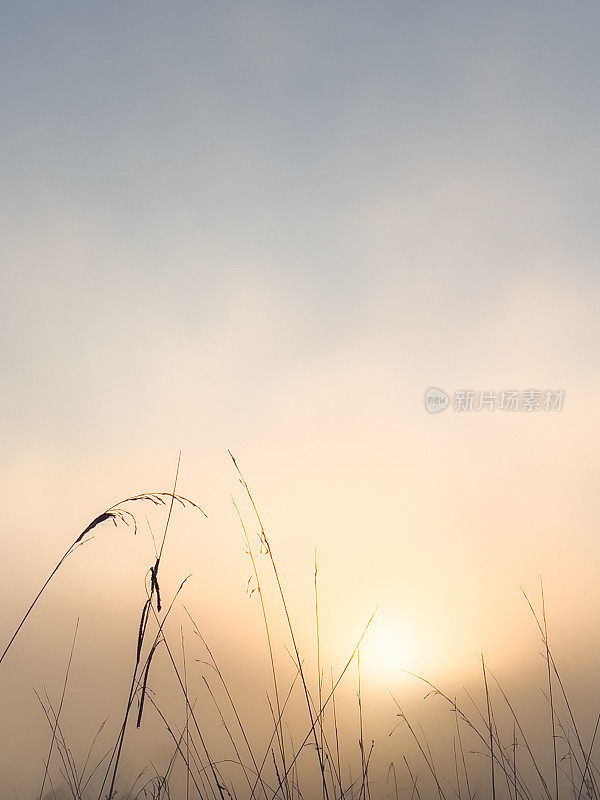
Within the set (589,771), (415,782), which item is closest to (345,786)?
(415,782)

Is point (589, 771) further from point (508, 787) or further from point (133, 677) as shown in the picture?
point (133, 677)

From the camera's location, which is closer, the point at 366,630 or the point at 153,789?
the point at 366,630

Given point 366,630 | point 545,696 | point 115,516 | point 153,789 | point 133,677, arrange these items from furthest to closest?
point 153,789 → point 545,696 → point 366,630 → point 133,677 → point 115,516

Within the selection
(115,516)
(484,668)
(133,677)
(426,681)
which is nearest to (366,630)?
(426,681)

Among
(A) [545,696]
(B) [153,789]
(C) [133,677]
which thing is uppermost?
(A) [545,696]

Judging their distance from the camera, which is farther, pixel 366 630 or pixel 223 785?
pixel 366 630

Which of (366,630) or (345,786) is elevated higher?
(366,630)

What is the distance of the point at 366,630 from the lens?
2076mm

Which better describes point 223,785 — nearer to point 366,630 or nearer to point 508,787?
point 366,630

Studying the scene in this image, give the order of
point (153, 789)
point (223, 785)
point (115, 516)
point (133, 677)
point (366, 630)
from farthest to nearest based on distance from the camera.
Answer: point (153, 789)
point (366, 630)
point (223, 785)
point (133, 677)
point (115, 516)

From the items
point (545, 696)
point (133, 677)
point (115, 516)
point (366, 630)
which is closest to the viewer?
point (115, 516)

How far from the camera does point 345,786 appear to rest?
234 cm

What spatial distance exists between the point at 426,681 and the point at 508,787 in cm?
41

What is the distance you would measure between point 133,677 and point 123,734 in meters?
0.12
